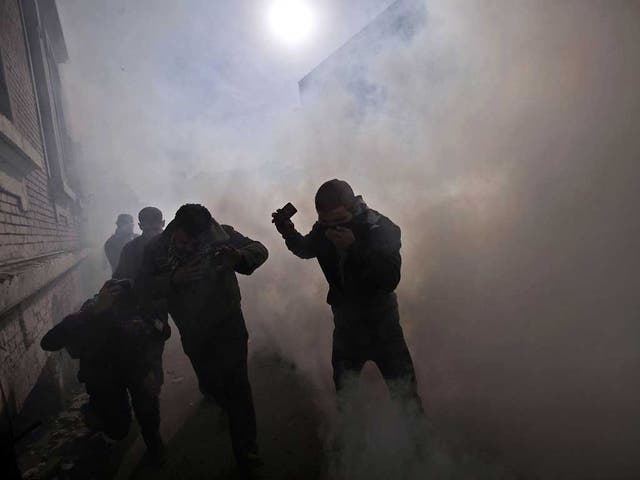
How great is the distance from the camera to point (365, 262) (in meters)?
2.14

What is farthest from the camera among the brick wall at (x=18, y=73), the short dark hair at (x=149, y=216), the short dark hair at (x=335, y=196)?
the brick wall at (x=18, y=73)

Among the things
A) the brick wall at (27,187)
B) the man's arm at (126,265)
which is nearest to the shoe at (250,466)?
the man's arm at (126,265)

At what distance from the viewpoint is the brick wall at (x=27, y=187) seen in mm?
3691

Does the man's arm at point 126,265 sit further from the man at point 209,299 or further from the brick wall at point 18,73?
the brick wall at point 18,73

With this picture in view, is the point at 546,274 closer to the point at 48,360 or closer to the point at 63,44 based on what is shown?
the point at 48,360

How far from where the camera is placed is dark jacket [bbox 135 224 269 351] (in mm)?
2342

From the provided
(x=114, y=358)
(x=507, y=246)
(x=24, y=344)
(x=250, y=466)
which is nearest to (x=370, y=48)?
(x=507, y=246)

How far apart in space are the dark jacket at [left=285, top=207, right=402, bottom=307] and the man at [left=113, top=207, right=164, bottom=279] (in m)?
1.63

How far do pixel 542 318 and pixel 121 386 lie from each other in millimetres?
4027

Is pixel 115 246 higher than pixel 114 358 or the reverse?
higher

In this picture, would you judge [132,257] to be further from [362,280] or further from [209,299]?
[362,280]

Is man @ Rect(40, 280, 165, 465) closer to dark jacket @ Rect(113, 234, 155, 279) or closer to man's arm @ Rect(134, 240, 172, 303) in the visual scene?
man's arm @ Rect(134, 240, 172, 303)

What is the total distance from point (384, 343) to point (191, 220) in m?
1.52

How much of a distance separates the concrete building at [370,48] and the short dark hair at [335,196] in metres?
4.98
